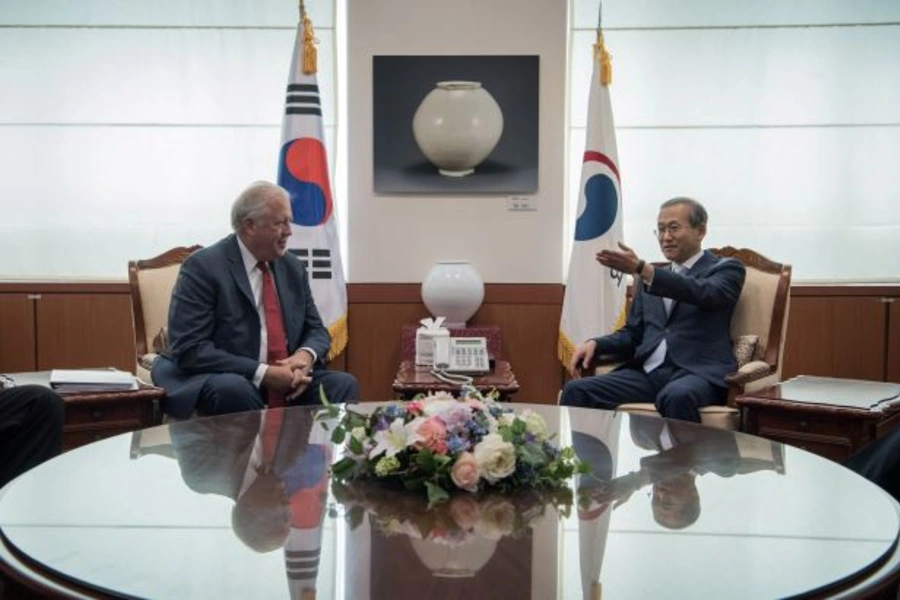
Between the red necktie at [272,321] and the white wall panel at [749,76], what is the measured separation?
198 cm

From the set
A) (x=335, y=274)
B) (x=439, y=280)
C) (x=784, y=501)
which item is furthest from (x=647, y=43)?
(x=784, y=501)

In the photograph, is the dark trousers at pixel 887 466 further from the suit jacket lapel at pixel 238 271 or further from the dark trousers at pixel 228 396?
the suit jacket lapel at pixel 238 271

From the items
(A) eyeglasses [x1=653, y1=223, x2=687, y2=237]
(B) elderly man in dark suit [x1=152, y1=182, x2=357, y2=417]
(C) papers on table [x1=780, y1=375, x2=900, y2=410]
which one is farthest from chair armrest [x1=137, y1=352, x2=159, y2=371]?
(C) papers on table [x1=780, y1=375, x2=900, y2=410]

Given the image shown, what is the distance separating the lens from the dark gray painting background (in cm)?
486

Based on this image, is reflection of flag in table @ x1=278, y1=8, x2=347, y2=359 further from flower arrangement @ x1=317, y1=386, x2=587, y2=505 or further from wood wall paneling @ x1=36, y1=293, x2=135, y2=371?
flower arrangement @ x1=317, y1=386, x2=587, y2=505

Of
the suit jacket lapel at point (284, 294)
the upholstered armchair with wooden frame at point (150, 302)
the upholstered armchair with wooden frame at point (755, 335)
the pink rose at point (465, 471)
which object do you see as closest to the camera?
the pink rose at point (465, 471)

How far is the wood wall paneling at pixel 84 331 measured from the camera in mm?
5016

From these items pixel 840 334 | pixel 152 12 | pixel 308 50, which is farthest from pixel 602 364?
pixel 152 12

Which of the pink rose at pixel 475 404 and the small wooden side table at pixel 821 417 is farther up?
the pink rose at pixel 475 404

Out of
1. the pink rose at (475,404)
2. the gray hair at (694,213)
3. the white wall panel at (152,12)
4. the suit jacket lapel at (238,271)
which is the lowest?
the pink rose at (475,404)

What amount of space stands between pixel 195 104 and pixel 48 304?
4.13 ft

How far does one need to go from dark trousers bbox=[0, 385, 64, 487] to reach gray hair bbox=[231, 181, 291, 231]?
0.99m

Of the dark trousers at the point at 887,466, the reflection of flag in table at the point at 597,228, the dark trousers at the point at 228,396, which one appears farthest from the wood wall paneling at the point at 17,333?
the dark trousers at the point at 887,466

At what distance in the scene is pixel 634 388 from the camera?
3.82 meters
